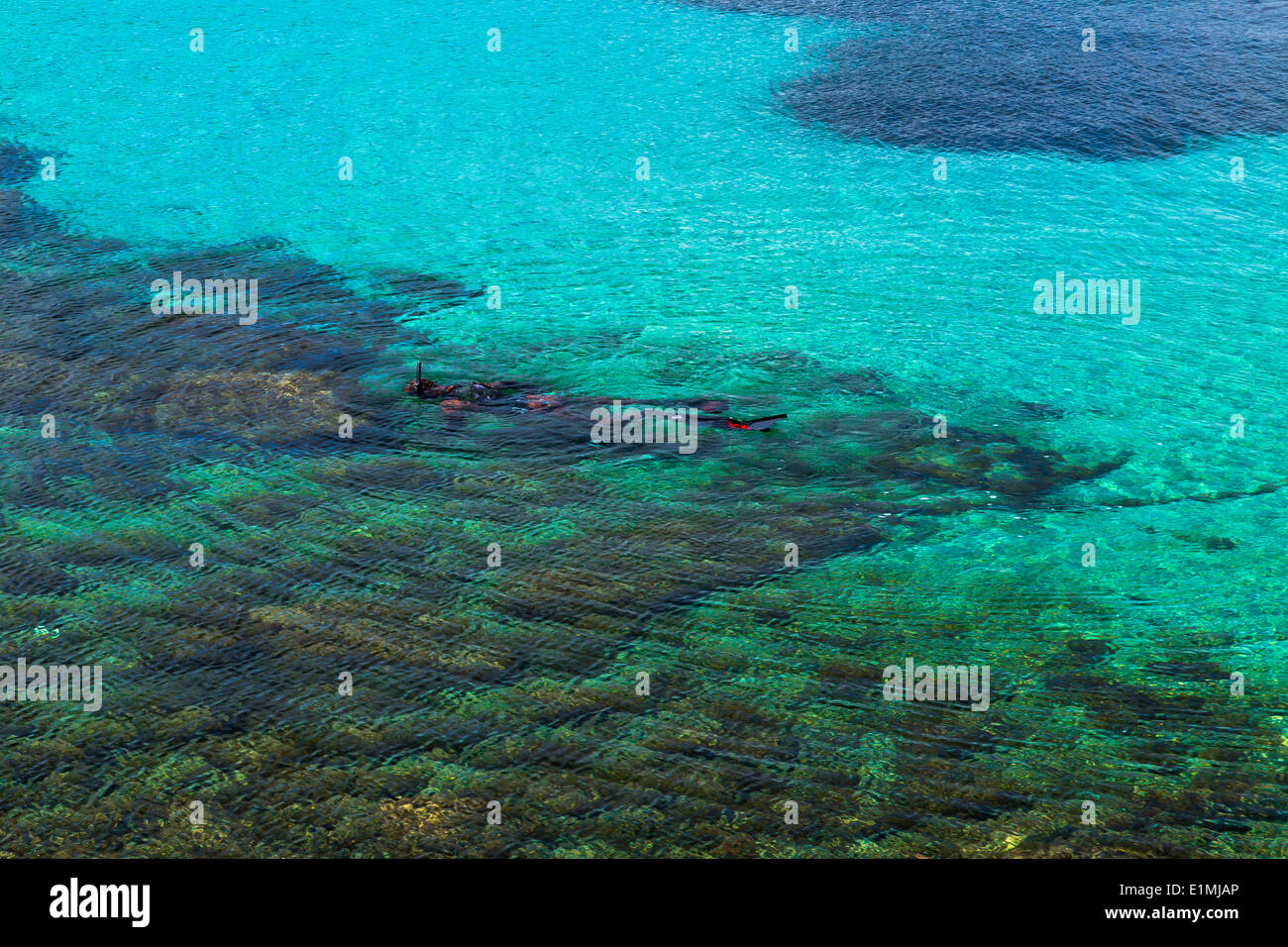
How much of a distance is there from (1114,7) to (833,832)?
909 inches

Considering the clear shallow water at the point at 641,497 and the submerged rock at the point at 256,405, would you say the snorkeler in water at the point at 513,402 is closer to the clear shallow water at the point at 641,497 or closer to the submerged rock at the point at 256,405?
the clear shallow water at the point at 641,497

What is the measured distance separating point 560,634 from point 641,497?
222cm

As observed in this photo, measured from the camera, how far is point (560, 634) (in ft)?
30.1

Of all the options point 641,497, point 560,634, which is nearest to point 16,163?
point 641,497

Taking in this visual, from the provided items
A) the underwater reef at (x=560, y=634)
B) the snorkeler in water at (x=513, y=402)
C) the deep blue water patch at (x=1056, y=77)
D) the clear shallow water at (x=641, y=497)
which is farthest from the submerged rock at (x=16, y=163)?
the deep blue water patch at (x=1056, y=77)

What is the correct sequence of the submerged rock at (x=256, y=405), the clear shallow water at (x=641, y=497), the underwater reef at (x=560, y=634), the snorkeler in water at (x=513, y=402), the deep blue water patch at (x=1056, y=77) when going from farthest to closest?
the deep blue water patch at (x=1056, y=77), the snorkeler in water at (x=513, y=402), the submerged rock at (x=256, y=405), the clear shallow water at (x=641, y=497), the underwater reef at (x=560, y=634)

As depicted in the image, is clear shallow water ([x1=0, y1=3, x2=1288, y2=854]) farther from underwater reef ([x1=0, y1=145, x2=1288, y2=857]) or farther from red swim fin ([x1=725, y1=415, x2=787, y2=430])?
red swim fin ([x1=725, y1=415, x2=787, y2=430])

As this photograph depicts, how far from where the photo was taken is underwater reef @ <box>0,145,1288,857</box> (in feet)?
24.7

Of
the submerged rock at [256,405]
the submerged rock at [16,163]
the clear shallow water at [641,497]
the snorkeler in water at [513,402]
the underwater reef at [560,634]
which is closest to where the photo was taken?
the underwater reef at [560,634]

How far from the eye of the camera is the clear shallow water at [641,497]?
7777mm

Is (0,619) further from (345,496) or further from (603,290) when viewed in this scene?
(603,290)

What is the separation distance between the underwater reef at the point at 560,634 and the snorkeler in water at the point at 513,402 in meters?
0.24

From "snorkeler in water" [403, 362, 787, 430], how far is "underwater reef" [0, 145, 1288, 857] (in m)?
0.24

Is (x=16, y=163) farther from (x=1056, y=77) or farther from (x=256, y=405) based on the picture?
(x=1056, y=77)
